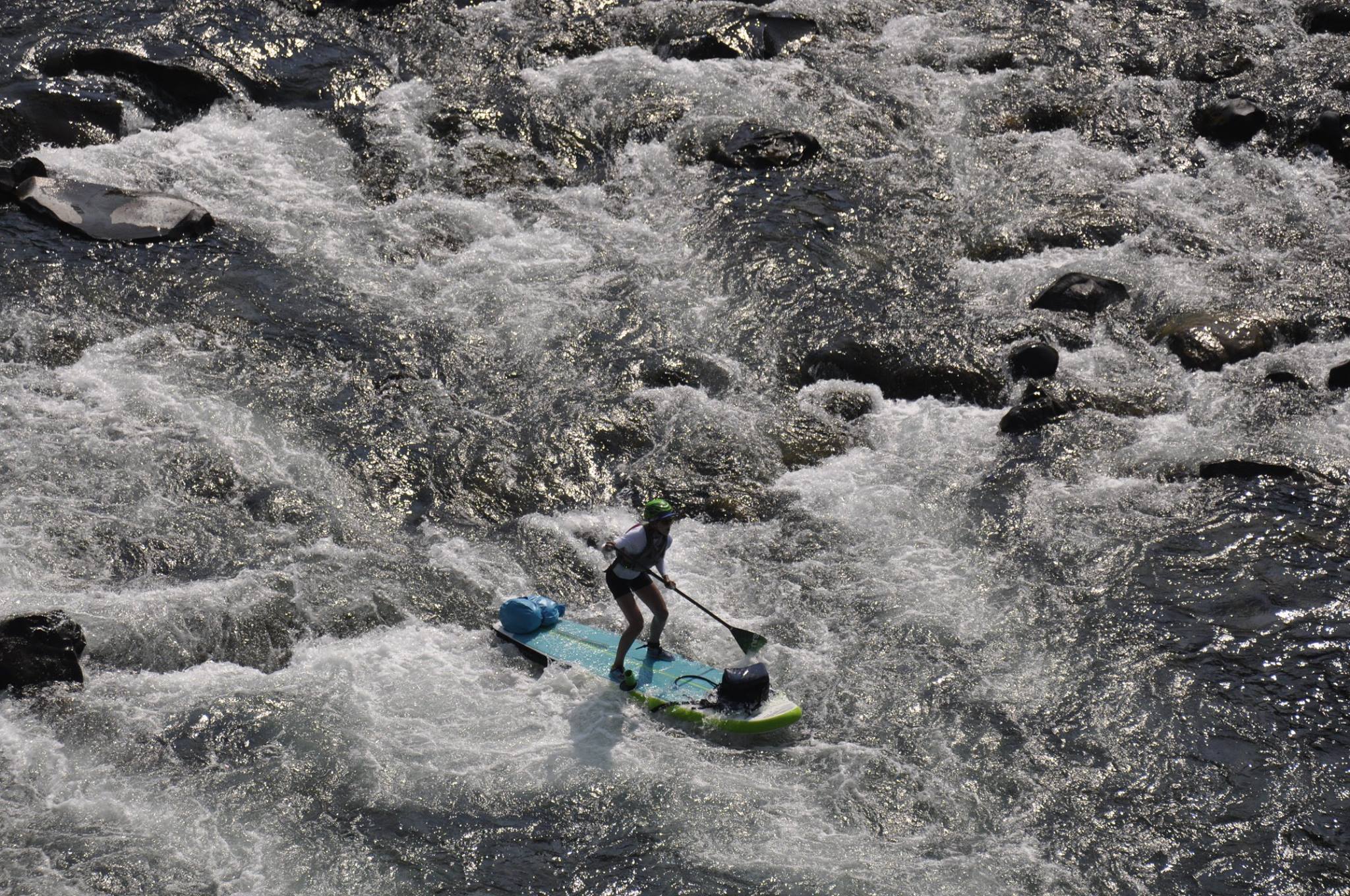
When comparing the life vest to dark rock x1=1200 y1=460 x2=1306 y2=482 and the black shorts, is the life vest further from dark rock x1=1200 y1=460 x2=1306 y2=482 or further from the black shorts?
dark rock x1=1200 y1=460 x2=1306 y2=482

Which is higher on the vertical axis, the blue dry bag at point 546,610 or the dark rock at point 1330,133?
the dark rock at point 1330,133

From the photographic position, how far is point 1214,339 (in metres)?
13.0

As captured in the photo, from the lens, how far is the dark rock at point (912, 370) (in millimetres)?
12586

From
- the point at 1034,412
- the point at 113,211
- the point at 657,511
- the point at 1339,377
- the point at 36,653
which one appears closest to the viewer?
the point at 36,653

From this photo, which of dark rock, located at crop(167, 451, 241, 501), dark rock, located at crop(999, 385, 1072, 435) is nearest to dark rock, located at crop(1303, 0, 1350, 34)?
dark rock, located at crop(999, 385, 1072, 435)

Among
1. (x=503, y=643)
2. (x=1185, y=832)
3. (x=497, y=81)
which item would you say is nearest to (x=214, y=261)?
(x=497, y=81)

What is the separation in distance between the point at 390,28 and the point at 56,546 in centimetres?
981

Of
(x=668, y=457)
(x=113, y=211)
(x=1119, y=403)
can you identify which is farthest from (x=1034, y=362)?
(x=113, y=211)

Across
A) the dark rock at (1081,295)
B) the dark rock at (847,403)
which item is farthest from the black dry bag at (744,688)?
the dark rock at (1081,295)

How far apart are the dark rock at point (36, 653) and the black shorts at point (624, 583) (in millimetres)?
3860

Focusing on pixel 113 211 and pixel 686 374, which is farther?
pixel 113 211

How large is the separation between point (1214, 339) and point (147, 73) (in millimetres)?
12886

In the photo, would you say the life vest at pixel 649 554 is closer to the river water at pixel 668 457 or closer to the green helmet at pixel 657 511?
the green helmet at pixel 657 511

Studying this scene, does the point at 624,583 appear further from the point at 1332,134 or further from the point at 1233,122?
the point at 1332,134
